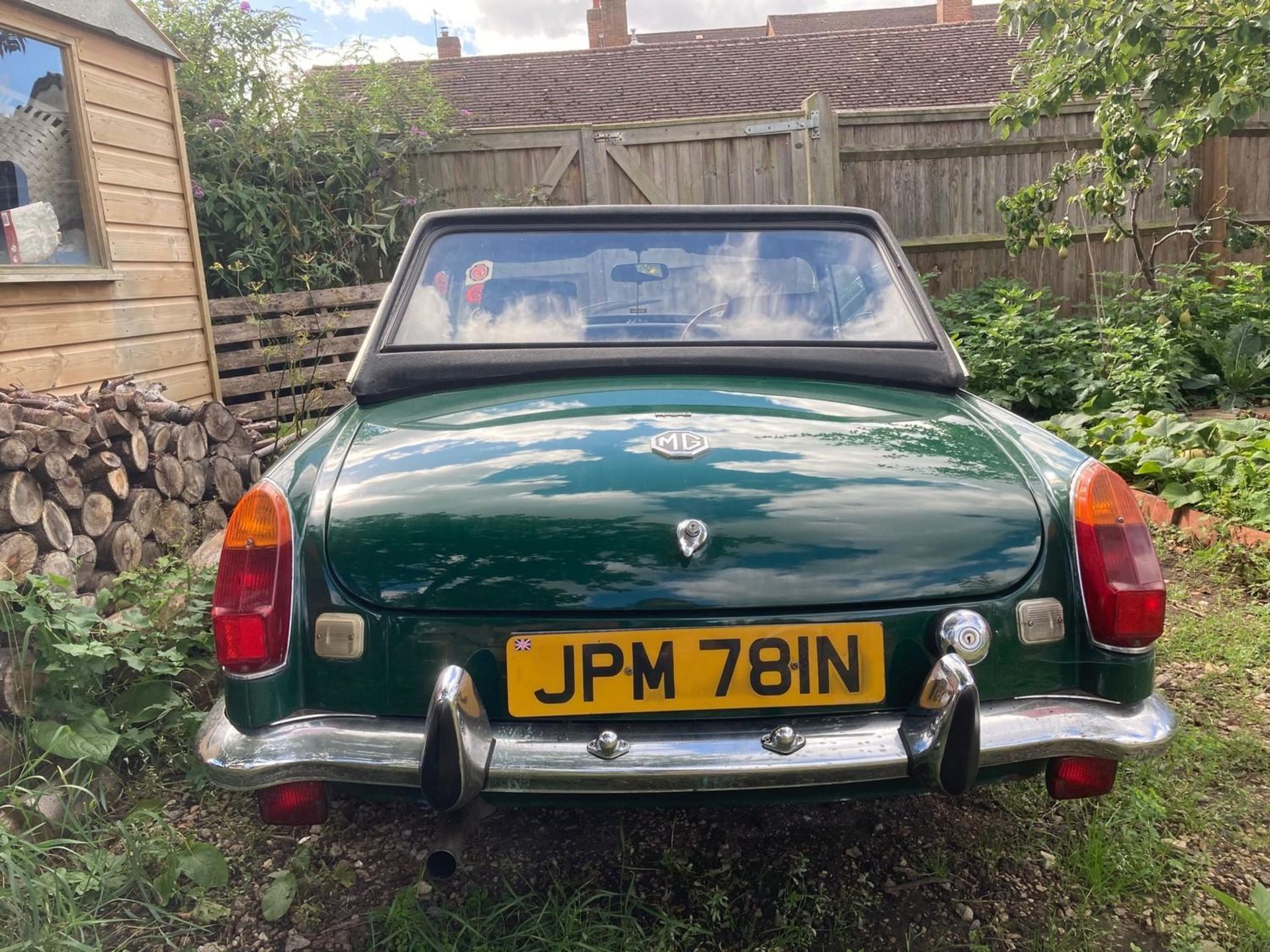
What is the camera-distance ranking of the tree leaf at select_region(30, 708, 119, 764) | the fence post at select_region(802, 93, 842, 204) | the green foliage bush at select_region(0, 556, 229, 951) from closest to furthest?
the green foliage bush at select_region(0, 556, 229, 951) < the tree leaf at select_region(30, 708, 119, 764) < the fence post at select_region(802, 93, 842, 204)

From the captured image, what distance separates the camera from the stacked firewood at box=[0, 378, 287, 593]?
3012 millimetres

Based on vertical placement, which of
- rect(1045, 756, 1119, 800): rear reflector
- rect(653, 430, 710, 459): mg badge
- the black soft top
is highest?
the black soft top

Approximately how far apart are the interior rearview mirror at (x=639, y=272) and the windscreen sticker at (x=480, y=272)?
0.35 m

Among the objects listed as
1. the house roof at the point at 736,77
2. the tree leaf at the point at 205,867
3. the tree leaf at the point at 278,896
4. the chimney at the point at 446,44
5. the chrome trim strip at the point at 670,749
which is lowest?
the tree leaf at the point at 278,896

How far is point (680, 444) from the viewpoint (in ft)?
5.73

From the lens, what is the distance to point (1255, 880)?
1926mm

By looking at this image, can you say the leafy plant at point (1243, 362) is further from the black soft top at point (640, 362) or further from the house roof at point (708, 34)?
the house roof at point (708, 34)

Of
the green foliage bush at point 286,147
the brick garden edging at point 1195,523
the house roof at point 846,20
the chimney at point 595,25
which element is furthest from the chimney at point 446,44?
the brick garden edging at point 1195,523

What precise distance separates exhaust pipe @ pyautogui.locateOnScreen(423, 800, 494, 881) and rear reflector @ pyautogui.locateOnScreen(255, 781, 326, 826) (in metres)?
0.23

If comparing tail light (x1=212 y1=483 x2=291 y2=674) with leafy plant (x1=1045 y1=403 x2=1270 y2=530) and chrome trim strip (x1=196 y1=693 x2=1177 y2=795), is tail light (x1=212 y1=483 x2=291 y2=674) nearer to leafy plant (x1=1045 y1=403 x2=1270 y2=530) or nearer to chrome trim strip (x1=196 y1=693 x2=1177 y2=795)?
chrome trim strip (x1=196 y1=693 x2=1177 y2=795)

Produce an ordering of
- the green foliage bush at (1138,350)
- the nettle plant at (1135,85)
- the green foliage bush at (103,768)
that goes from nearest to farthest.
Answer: the green foliage bush at (103,768), the nettle plant at (1135,85), the green foliage bush at (1138,350)

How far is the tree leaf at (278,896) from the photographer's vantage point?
6.18 ft

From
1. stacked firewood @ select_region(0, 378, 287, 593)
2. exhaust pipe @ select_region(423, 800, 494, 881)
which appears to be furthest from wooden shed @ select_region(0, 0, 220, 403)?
exhaust pipe @ select_region(423, 800, 494, 881)

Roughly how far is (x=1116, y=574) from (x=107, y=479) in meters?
3.50
